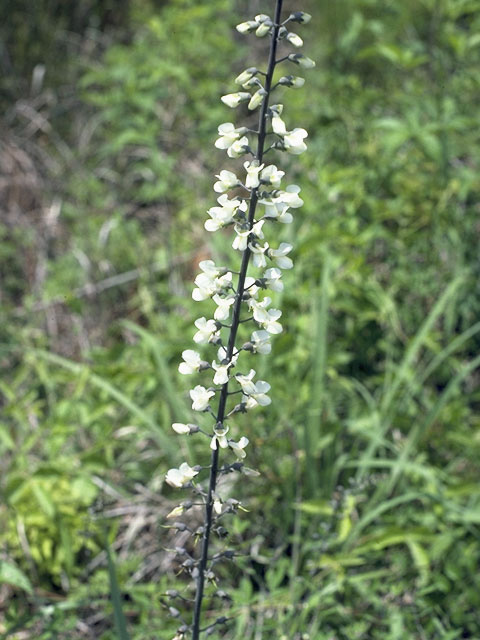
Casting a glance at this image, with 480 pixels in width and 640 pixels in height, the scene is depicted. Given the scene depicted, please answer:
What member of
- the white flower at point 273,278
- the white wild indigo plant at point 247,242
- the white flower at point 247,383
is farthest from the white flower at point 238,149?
the white flower at point 247,383

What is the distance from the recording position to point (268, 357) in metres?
3.10

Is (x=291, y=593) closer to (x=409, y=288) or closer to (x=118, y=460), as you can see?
(x=118, y=460)

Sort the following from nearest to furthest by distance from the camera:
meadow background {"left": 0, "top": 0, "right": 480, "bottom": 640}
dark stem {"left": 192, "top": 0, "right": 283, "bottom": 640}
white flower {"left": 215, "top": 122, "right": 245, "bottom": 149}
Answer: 1. dark stem {"left": 192, "top": 0, "right": 283, "bottom": 640}
2. white flower {"left": 215, "top": 122, "right": 245, "bottom": 149}
3. meadow background {"left": 0, "top": 0, "right": 480, "bottom": 640}

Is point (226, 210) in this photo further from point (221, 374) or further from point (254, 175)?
point (221, 374)

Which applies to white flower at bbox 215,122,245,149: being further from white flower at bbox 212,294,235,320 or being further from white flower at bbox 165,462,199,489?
white flower at bbox 165,462,199,489

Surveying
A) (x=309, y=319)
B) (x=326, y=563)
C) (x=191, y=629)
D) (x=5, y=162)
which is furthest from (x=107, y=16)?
(x=191, y=629)

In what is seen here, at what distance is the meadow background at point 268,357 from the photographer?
265 centimetres

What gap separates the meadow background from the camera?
2650 mm

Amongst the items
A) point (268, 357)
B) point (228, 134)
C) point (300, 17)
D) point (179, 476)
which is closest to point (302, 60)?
point (300, 17)

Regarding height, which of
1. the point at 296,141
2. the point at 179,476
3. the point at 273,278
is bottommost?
the point at 179,476

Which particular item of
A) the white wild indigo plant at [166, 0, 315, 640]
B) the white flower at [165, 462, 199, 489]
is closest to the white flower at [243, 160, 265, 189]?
the white wild indigo plant at [166, 0, 315, 640]

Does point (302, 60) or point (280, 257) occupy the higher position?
point (302, 60)

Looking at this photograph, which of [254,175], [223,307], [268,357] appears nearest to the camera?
[254,175]

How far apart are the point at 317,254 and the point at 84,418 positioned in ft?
4.78
